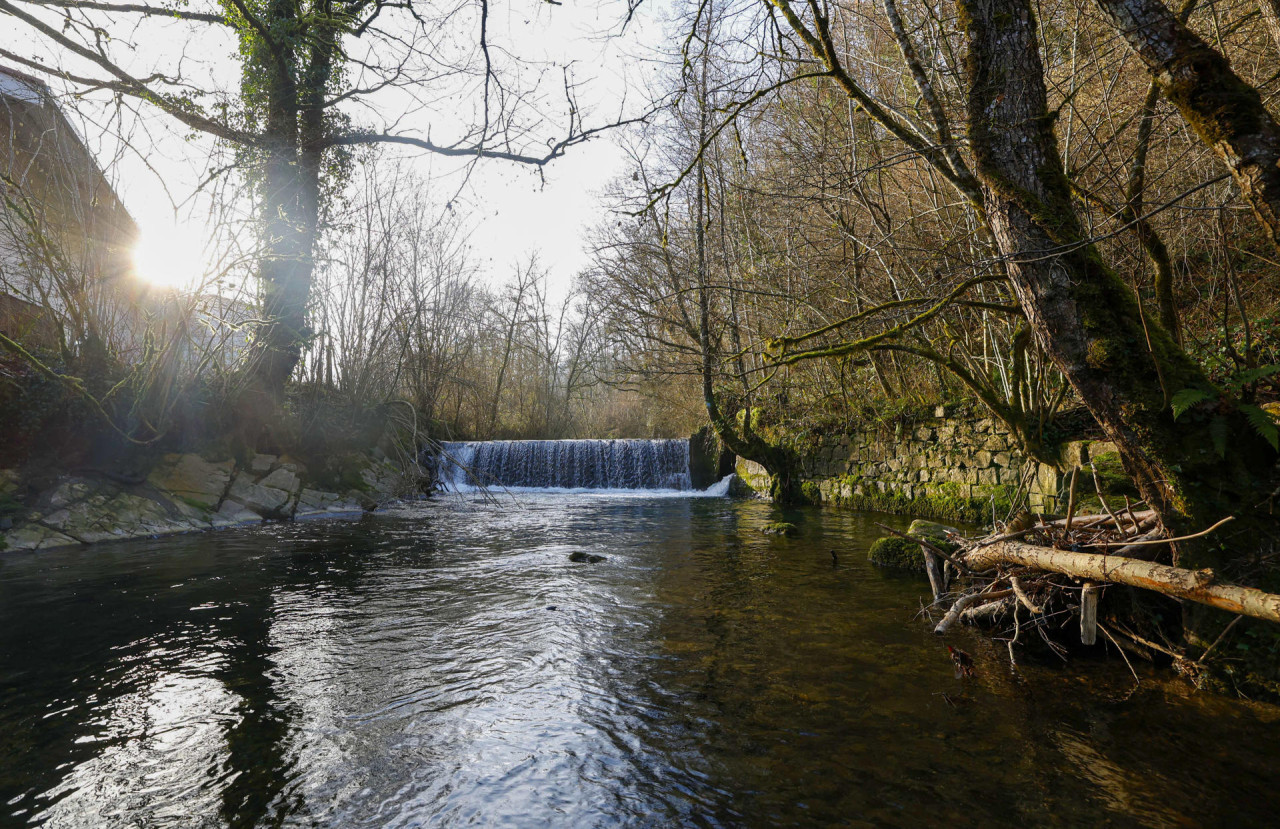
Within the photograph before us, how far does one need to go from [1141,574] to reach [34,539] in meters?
10.1

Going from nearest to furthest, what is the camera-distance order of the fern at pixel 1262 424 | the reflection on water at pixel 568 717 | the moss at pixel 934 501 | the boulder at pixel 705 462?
the reflection on water at pixel 568 717 < the fern at pixel 1262 424 < the moss at pixel 934 501 < the boulder at pixel 705 462

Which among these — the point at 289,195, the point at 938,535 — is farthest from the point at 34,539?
the point at 938,535

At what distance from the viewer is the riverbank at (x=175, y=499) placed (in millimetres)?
7387

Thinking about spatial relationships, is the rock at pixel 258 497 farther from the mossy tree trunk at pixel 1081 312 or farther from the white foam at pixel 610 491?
the mossy tree trunk at pixel 1081 312

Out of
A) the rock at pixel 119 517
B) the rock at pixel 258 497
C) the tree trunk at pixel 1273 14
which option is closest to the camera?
the tree trunk at pixel 1273 14

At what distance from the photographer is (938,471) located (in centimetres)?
924

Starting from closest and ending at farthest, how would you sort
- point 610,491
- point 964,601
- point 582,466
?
point 964,601, point 610,491, point 582,466

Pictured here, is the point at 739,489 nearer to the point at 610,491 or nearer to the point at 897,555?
the point at 610,491

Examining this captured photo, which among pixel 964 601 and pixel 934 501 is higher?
pixel 934 501

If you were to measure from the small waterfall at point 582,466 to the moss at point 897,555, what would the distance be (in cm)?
991

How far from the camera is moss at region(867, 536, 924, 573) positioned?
5.96m

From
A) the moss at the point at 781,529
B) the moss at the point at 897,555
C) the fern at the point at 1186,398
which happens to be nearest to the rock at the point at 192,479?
the moss at the point at 781,529

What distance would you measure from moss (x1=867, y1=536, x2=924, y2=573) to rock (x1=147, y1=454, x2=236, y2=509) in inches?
363

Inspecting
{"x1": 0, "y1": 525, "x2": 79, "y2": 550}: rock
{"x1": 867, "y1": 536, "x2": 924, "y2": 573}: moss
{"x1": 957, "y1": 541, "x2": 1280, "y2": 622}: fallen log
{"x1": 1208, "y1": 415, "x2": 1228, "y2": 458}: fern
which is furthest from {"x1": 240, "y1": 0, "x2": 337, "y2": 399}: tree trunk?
{"x1": 1208, "y1": 415, "x2": 1228, "y2": 458}: fern
